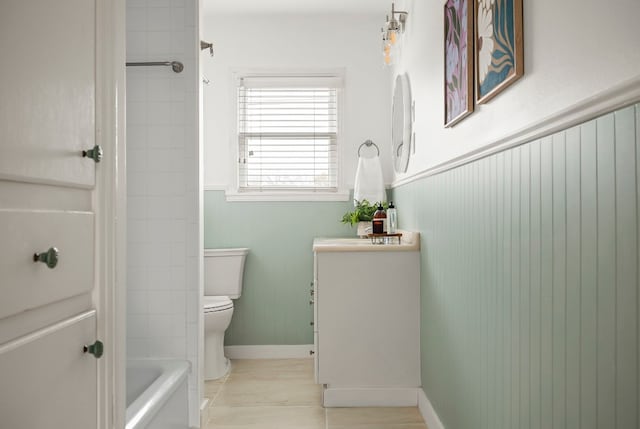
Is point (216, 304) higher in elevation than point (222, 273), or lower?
lower

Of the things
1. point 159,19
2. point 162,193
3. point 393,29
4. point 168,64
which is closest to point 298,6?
point 393,29

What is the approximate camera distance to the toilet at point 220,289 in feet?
9.87

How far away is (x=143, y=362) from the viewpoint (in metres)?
2.17

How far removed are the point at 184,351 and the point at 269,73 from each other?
2104 mm

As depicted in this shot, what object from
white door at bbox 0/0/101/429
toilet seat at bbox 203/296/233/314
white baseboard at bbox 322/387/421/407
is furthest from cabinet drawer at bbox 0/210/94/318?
toilet seat at bbox 203/296/233/314

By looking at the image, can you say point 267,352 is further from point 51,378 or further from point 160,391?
point 51,378

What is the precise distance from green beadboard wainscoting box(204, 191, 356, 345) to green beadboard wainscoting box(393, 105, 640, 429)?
172 centimetres

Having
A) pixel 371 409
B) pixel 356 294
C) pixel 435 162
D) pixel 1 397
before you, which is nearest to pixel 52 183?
pixel 1 397

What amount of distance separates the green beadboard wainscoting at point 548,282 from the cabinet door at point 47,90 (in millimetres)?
995

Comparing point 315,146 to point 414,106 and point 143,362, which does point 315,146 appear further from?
point 143,362

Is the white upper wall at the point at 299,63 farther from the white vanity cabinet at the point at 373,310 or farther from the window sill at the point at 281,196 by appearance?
the white vanity cabinet at the point at 373,310

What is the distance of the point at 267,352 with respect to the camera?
138 inches

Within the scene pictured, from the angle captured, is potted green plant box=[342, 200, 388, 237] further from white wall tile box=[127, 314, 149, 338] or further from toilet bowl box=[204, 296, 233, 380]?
white wall tile box=[127, 314, 149, 338]

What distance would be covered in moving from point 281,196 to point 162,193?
4.49 feet
